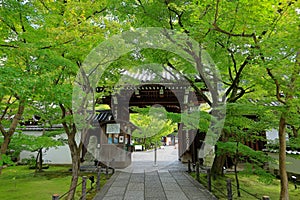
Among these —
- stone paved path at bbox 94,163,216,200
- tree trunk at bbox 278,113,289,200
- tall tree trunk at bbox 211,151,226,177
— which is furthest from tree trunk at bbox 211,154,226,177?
tree trunk at bbox 278,113,289,200

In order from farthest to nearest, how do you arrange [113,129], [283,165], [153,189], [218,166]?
[113,129], [218,166], [153,189], [283,165]

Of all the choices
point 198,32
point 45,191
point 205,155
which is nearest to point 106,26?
point 198,32

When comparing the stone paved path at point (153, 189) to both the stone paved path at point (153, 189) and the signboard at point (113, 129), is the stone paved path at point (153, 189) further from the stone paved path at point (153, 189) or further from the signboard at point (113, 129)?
the signboard at point (113, 129)

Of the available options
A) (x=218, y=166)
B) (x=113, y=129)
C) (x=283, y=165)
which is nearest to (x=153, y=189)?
(x=218, y=166)

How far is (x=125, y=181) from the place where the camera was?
917 centimetres

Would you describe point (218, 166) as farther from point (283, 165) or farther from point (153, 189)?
point (283, 165)

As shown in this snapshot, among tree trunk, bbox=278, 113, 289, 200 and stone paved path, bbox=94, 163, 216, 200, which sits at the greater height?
tree trunk, bbox=278, 113, 289, 200

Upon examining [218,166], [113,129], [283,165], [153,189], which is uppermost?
[113,129]

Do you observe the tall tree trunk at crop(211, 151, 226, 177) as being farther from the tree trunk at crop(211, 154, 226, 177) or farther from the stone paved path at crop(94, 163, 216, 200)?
the stone paved path at crop(94, 163, 216, 200)

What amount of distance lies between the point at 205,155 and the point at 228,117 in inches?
286

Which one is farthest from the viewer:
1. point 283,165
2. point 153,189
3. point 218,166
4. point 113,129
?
point 113,129

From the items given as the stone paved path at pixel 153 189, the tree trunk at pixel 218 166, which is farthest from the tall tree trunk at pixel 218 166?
the stone paved path at pixel 153 189

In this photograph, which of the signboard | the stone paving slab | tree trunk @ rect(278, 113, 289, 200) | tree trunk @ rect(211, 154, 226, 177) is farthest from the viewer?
the signboard

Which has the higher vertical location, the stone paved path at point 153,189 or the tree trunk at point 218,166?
the tree trunk at point 218,166
